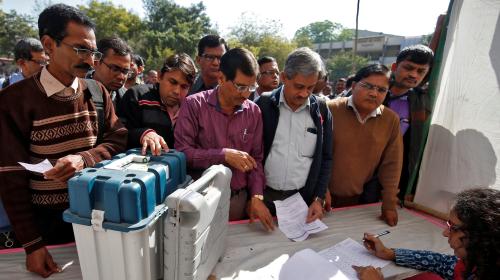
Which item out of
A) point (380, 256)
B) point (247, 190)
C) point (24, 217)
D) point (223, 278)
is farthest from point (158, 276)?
point (380, 256)

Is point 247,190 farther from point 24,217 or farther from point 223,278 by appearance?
point 24,217

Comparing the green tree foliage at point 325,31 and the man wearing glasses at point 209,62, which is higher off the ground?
the green tree foliage at point 325,31

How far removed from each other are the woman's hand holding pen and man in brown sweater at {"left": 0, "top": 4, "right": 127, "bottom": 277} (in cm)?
144

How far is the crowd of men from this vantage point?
129 cm

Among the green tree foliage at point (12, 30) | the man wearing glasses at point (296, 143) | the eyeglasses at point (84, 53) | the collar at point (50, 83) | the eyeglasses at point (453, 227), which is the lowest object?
the eyeglasses at point (453, 227)

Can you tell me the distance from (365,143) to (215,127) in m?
1.11

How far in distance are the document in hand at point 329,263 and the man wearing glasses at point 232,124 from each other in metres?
0.33

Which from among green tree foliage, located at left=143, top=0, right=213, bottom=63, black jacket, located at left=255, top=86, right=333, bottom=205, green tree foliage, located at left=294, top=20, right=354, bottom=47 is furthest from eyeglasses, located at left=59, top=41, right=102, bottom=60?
green tree foliage, located at left=294, top=20, right=354, bottom=47

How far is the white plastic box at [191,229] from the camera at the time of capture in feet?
3.25

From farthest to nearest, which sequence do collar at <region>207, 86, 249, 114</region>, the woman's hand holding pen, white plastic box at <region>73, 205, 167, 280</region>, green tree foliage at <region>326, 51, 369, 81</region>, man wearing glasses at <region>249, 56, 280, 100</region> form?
1. green tree foliage at <region>326, 51, 369, 81</region>
2. man wearing glasses at <region>249, 56, 280, 100</region>
3. collar at <region>207, 86, 249, 114</region>
4. the woman's hand holding pen
5. white plastic box at <region>73, 205, 167, 280</region>

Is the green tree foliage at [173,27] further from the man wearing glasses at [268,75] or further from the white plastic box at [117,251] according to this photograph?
the white plastic box at [117,251]

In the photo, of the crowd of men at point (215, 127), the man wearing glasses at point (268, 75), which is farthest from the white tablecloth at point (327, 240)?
the man wearing glasses at point (268, 75)

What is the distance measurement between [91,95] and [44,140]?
1.09 ft

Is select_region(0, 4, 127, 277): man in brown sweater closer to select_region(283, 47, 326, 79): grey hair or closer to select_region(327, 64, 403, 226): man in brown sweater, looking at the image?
select_region(283, 47, 326, 79): grey hair
